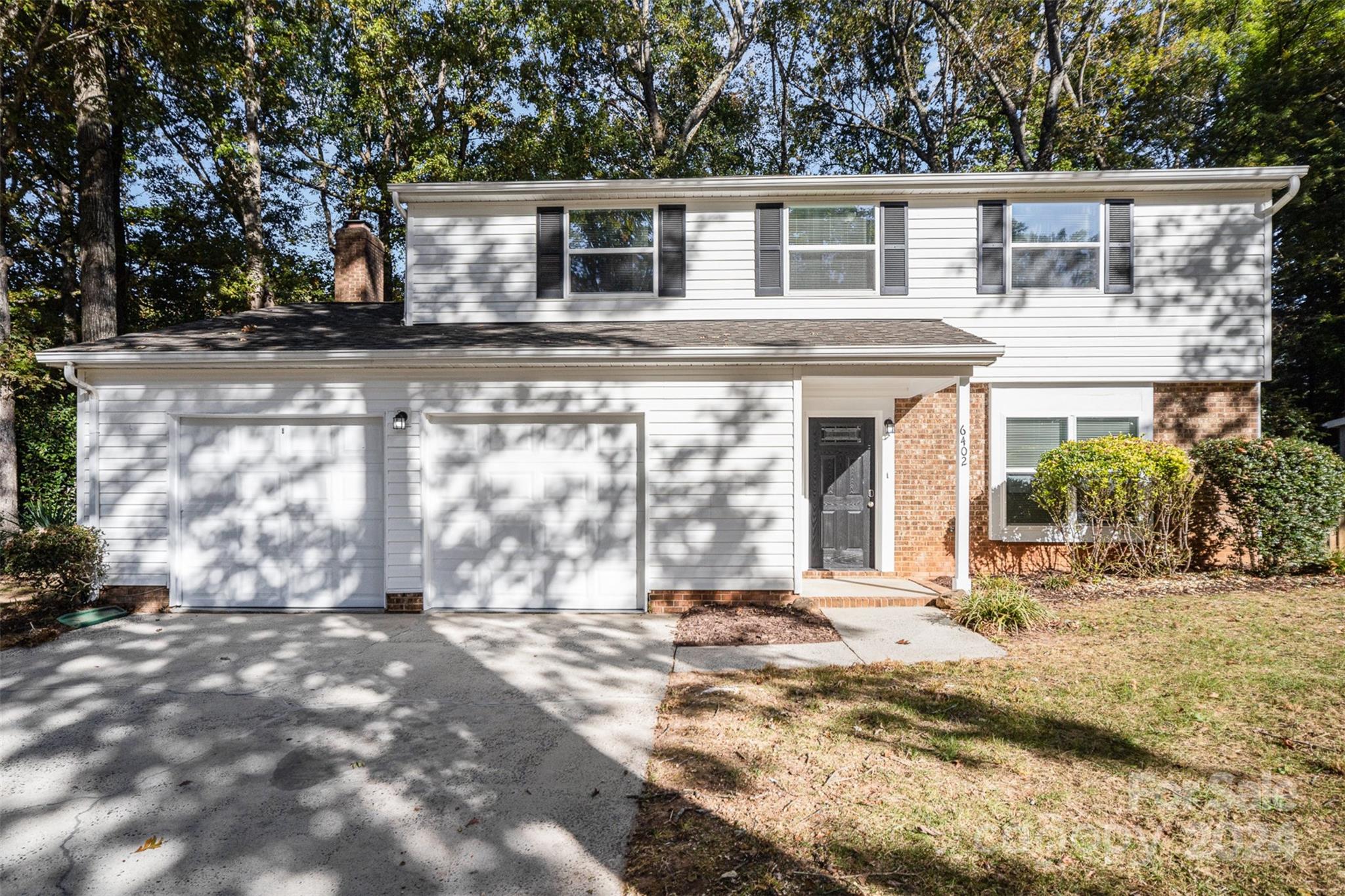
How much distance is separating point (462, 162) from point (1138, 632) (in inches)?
654

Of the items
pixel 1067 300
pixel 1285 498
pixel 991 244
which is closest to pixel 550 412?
pixel 991 244

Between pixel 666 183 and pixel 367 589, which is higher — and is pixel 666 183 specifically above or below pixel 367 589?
above

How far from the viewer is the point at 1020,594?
20.3 ft

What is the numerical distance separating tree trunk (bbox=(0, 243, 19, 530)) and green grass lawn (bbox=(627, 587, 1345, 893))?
36.6 ft

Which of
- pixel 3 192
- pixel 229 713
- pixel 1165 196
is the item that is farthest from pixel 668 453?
pixel 3 192

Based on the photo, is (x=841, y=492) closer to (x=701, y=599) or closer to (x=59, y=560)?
(x=701, y=599)

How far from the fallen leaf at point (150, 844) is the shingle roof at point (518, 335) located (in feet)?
16.1

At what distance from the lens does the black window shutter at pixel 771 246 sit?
27.8 ft

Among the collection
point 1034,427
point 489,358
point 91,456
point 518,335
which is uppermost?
point 518,335

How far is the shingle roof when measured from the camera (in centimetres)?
682

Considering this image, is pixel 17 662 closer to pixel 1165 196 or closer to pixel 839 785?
pixel 839 785

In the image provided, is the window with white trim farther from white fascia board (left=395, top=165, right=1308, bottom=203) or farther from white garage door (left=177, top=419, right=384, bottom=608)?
white garage door (left=177, top=419, right=384, bottom=608)

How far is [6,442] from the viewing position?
898 cm

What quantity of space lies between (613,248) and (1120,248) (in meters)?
7.19
